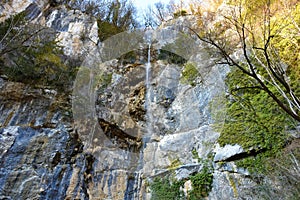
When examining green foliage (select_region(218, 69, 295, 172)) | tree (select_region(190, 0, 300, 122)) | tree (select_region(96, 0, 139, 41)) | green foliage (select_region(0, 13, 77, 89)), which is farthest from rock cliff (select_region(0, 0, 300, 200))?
tree (select_region(96, 0, 139, 41))

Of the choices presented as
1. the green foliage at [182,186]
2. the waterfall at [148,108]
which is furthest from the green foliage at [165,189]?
the waterfall at [148,108]

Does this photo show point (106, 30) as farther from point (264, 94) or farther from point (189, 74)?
point (264, 94)

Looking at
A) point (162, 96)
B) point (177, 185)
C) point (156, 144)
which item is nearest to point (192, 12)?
point (162, 96)

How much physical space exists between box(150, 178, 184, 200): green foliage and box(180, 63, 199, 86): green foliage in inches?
99.7

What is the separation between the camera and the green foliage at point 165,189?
4.11 m

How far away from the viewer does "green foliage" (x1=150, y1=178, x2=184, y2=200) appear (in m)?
4.11

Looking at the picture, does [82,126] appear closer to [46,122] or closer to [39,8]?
[46,122]

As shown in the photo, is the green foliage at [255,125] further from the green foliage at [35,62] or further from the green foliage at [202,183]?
the green foliage at [35,62]

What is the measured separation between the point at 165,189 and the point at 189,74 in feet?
10.3

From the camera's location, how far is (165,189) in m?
4.32

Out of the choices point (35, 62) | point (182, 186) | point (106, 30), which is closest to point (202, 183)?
point (182, 186)

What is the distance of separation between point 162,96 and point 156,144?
148cm

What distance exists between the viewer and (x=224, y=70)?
524 cm

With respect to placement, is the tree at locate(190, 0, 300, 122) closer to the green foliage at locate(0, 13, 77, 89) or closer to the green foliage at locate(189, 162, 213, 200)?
the green foliage at locate(189, 162, 213, 200)
